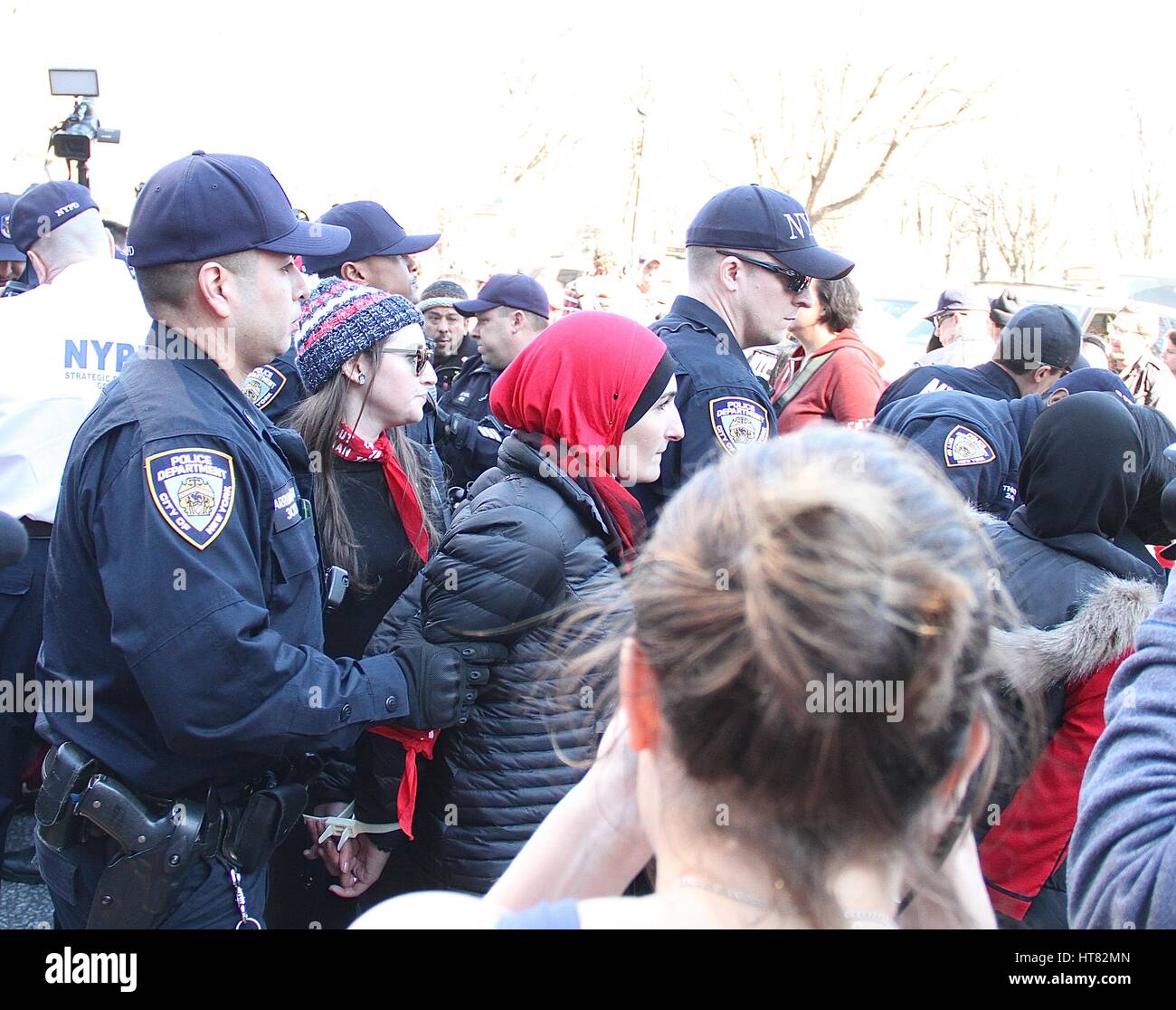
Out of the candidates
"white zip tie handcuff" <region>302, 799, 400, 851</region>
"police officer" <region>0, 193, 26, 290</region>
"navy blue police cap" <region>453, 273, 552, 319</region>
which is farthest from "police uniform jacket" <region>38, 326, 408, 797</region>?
"police officer" <region>0, 193, 26, 290</region>

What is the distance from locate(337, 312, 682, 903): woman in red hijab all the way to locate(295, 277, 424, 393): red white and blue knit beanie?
654 millimetres

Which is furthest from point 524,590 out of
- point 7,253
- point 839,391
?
point 7,253

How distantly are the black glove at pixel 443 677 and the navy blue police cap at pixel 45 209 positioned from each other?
2732mm

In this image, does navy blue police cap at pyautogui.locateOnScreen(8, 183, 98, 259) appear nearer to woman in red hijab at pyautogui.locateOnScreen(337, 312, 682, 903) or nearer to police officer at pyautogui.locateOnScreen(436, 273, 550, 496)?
police officer at pyautogui.locateOnScreen(436, 273, 550, 496)

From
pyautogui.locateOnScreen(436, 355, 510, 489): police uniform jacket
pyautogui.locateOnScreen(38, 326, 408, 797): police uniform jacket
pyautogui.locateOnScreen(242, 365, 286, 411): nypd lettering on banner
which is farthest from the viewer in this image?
pyautogui.locateOnScreen(436, 355, 510, 489): police uniform jacket

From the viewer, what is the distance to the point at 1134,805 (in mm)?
1302

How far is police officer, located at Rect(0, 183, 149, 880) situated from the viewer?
3123 millimetres

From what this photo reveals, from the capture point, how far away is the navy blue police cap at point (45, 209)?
13.1 ft

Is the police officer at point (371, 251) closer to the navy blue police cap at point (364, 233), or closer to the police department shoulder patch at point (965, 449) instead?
the navy blue police cap at point (364, 233)

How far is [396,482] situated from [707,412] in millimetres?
933

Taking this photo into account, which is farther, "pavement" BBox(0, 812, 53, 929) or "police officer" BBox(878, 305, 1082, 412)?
"police officer" BBox(878, 305, 1082, 412)
